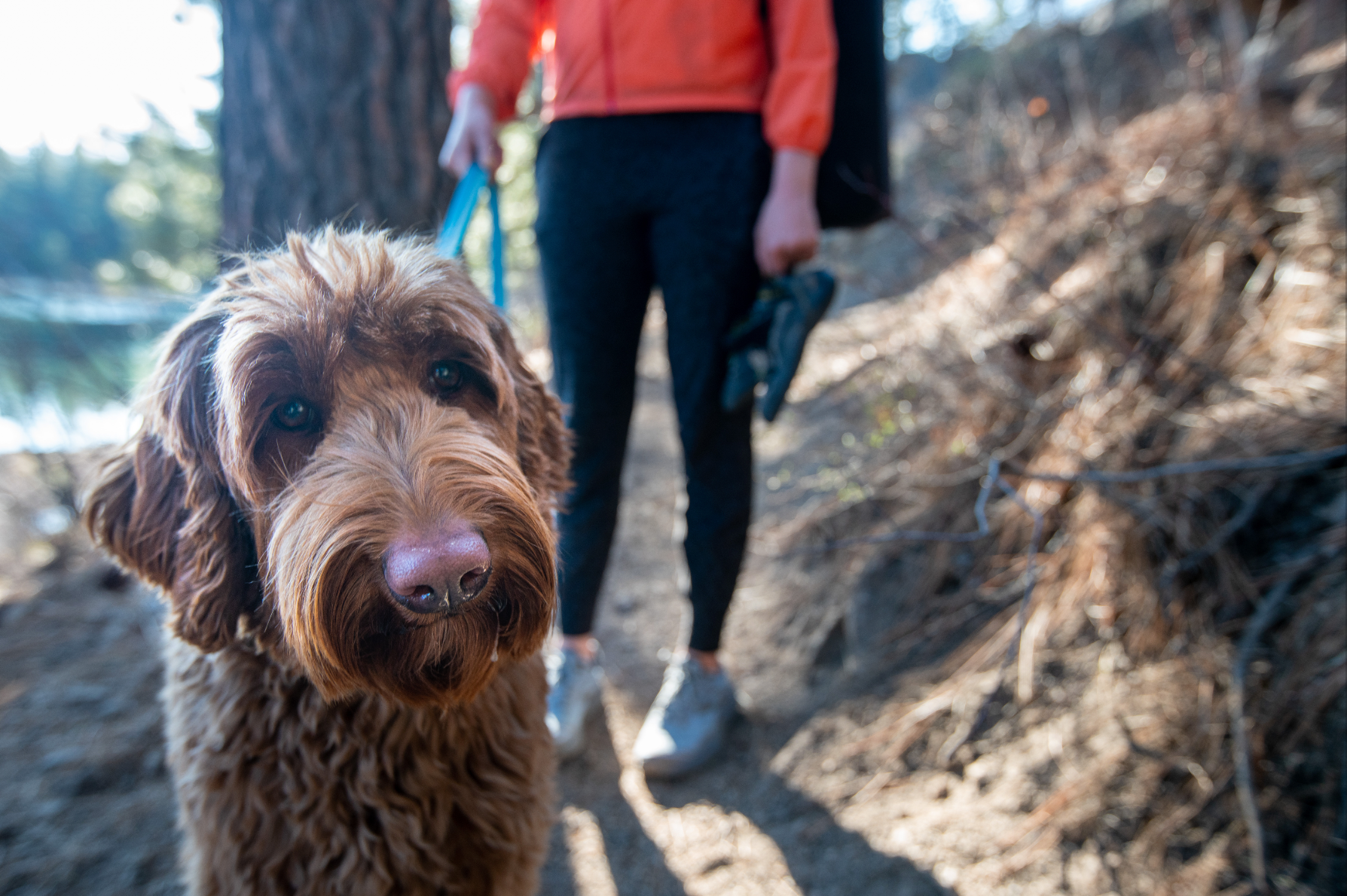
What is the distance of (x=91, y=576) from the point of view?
4.00 metres

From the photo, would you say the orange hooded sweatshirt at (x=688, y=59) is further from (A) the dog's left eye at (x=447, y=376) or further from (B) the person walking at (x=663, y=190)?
(A) the dog's left eye at (x=447, y=376)

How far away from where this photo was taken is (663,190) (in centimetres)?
219

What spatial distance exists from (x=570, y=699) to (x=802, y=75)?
227 centimetres

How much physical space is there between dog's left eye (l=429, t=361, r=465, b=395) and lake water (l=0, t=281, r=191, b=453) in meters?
3.02

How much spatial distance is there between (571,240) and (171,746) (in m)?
1.78

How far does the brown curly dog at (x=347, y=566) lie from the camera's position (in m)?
1.30

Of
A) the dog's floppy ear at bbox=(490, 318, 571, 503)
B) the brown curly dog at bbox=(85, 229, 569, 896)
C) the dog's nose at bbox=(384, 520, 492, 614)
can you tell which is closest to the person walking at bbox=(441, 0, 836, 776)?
the dog's floppy ear at bbox=(490, 318, 571, 503)

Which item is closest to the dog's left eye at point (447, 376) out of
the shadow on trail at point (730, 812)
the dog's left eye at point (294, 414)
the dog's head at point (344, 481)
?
the dog's head at point (344, 481)

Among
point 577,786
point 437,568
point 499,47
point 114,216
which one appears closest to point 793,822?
point 577,786

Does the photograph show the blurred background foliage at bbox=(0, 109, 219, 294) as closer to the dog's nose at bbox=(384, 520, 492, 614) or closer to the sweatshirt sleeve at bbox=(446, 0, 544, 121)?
the sweatshirt sleeve at bbox=(446, 0, 544, 121)

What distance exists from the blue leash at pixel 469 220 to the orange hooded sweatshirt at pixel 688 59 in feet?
1.05

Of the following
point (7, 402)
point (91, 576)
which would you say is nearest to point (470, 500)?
point (91, 576)

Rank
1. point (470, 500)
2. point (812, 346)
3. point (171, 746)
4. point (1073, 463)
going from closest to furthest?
1. point (470, 500)
2. point (171, 746)
3. point (1073, 463)
4. point (812, 346)

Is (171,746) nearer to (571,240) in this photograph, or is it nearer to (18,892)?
(18,892)
